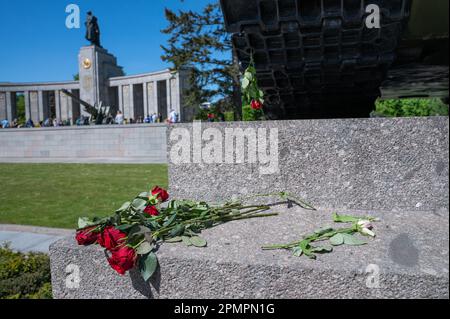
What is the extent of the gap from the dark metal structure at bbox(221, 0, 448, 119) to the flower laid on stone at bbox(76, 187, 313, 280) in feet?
3.43

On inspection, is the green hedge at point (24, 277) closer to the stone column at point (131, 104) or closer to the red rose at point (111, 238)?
the red rose at point (111, 238)

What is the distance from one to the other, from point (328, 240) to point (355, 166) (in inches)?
25.4

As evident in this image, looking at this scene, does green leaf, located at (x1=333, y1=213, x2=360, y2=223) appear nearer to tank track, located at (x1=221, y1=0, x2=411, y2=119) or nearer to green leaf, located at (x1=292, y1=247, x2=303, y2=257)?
green leaf, located at (x1=292, y1=247, x2=303, y2=257)

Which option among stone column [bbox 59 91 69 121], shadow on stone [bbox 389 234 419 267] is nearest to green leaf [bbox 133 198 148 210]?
shadow on stone [bbox 389 234 419 267]

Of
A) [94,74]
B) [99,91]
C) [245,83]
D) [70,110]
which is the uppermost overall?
[94,74]

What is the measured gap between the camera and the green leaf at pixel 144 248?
69.6 inches

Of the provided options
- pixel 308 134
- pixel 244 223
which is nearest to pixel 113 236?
pixel 244 223

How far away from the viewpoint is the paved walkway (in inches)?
199

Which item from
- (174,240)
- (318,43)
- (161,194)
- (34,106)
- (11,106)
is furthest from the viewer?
(34,106)

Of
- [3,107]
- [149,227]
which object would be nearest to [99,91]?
[3,107]

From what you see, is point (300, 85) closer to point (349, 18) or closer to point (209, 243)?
point (349, 18)

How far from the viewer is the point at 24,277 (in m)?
3.57

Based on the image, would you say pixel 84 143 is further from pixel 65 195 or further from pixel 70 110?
pixel 70 110

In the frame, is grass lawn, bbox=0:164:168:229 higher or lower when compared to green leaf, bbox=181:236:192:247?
lower
